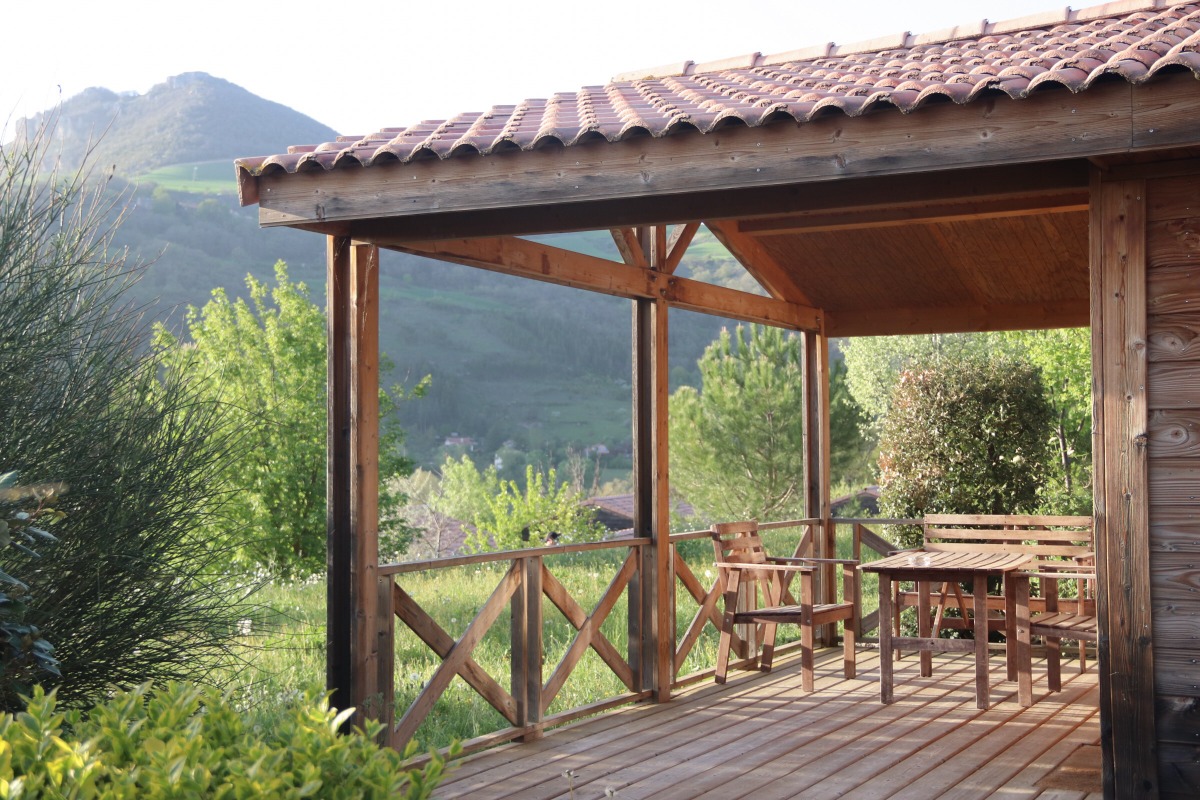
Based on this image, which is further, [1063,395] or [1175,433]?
[1063,395]

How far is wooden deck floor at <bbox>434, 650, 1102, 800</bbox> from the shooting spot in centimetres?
450

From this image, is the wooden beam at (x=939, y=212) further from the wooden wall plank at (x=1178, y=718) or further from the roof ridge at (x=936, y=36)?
the wooden wall plank at (x=1178, y=718)

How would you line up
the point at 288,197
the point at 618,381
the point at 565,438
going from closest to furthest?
the point at 288,197 < the point at 565,438 < the point at 618,381

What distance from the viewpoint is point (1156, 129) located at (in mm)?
3346

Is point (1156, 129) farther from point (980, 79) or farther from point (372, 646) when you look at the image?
point (372, 646)

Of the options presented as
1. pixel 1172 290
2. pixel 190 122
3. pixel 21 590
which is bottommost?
pixel 21 590

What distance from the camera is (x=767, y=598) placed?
23.9ft

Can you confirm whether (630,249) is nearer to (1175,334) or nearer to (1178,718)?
(1175,334)

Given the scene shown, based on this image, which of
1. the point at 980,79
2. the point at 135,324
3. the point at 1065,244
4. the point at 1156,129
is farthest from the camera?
the point at 1065,244

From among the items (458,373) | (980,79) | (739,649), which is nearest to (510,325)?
(458,373)

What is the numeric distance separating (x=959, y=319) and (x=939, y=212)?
9.03 ft

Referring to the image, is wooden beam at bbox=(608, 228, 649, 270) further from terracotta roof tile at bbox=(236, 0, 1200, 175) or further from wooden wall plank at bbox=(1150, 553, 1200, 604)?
wooden wall plank at bbox=(1150, 553, 1200, 604)

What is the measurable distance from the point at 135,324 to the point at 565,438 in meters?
42.8

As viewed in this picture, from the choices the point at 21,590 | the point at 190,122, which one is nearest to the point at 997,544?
the point at 21,590
